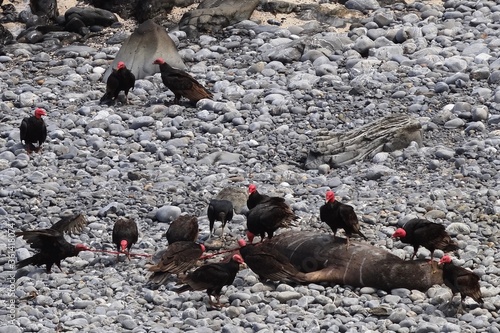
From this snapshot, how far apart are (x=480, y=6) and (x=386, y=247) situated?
859 cm

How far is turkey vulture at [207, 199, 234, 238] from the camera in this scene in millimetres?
11430

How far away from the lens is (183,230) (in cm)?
1116

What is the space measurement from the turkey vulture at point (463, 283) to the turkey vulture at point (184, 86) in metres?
6.23

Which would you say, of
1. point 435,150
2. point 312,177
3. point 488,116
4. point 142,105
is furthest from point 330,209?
point 142,105

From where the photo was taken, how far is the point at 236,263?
10.2 meters

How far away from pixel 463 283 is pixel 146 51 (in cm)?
815

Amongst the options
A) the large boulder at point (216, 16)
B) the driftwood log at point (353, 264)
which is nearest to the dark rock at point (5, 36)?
the large boulder at point (216, 16)

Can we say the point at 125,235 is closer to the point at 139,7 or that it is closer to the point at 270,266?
the point at 270,266

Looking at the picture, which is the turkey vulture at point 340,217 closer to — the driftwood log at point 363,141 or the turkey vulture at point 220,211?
the turkey vulture at point 220,211

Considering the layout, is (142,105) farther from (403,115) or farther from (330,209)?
(330,209)

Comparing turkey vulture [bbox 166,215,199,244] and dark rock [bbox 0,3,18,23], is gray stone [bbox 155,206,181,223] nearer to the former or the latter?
turkey vulture [bbox 166,215,199,244]

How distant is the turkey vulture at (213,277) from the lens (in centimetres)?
993

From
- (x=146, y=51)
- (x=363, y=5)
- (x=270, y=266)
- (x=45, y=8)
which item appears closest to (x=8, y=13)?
(x=45, y=8)

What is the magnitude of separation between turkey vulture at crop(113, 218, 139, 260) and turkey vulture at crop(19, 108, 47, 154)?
3.14 meters
